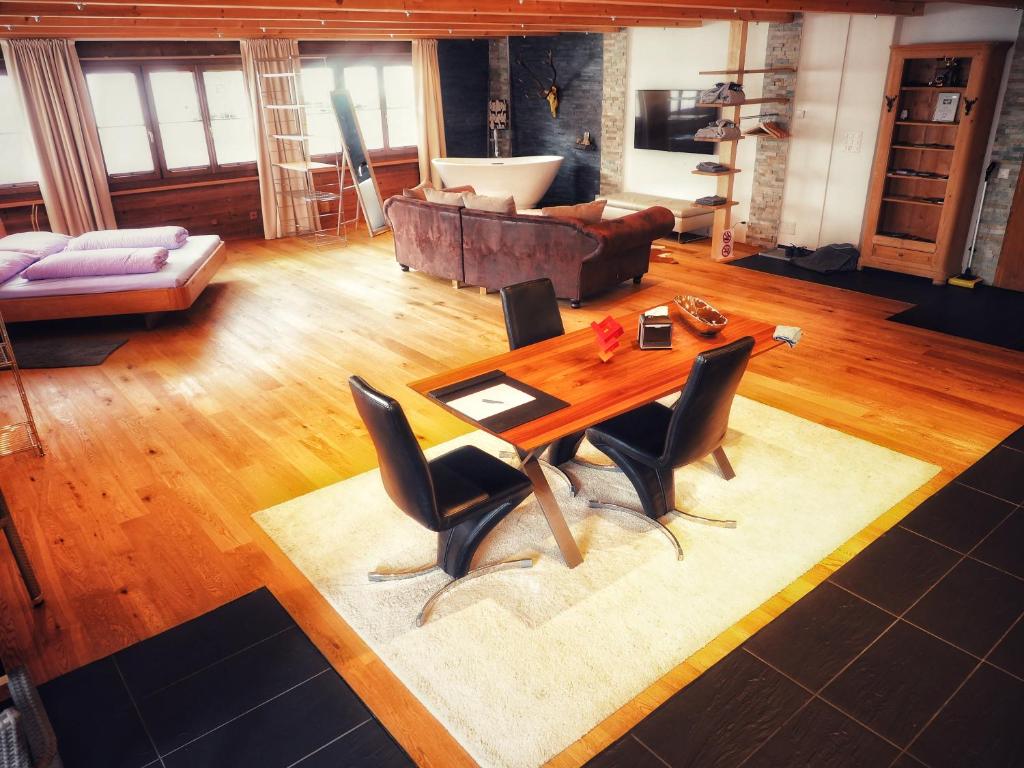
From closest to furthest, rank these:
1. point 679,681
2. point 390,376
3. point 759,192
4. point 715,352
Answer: point 679,681 < point 715,352 < point 390,376 < point 759,192

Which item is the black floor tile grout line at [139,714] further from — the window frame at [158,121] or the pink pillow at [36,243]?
the window frame at [158,121]

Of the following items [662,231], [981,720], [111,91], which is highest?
[111,91]

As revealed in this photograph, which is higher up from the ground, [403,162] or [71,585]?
[403,162]

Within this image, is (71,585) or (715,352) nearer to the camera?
(715,352)

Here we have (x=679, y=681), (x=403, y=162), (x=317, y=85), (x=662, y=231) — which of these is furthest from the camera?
(x=403, y=162)

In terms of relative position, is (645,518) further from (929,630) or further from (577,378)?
(929,630)

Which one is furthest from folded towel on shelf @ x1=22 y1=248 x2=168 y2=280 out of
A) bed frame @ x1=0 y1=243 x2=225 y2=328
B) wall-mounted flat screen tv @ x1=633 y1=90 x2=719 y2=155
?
wall-mounted flat screen tv @ x1=633 y1=90 x2=719 y2=155

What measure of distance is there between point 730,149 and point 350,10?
160 inches

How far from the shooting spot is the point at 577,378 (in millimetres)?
2898

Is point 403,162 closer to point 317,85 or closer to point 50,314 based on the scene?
point 317,85

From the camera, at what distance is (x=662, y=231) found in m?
6.23

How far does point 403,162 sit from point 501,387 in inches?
307

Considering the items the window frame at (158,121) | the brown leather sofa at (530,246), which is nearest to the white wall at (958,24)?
the brown leather sofa at (530,246)

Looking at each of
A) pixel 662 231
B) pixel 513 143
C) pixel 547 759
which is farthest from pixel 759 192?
pixel 547 759
